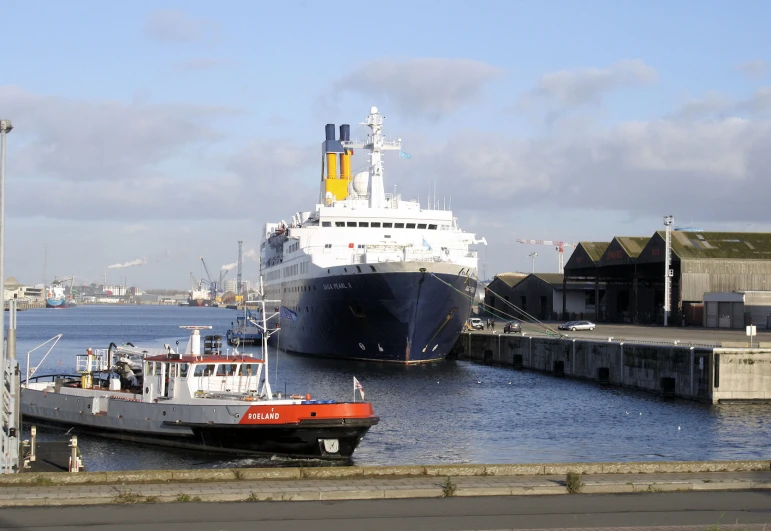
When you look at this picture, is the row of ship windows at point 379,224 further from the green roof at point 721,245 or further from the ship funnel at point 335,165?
the green roof at point 721,245

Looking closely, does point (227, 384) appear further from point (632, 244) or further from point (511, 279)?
point (511, 279)

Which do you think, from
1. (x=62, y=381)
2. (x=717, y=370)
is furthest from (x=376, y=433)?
(x=717, y=370)

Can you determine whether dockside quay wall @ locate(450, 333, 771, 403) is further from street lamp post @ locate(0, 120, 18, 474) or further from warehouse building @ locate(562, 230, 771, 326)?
street lamp post @ locate(0, 120, 18, 474)

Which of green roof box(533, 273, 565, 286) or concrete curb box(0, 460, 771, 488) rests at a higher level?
green roof box(533, 273, 565, 286)

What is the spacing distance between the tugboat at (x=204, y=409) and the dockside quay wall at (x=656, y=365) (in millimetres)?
20777

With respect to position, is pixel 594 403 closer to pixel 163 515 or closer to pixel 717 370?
pixel 717 370

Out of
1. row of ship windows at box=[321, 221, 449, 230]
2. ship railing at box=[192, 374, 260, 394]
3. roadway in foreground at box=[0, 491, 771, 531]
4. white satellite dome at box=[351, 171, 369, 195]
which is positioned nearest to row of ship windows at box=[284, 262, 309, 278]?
row of ship windows at box=[321, 221, 449, 230]

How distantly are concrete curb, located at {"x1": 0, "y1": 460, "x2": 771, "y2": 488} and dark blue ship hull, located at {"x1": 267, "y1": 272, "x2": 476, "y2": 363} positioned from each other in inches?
1474

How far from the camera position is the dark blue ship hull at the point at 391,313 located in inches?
2254

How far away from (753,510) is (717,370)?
28.2m

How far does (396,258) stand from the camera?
6212cm

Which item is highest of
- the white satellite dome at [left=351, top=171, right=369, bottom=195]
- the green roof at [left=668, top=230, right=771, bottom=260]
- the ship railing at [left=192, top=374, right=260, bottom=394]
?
the white satellite dome at [left=351, top=171, right=369, bottom=195]

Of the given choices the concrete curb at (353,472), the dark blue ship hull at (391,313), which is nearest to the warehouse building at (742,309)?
the dark blue ship hull at (391,313)

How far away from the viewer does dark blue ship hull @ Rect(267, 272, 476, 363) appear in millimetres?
57250
